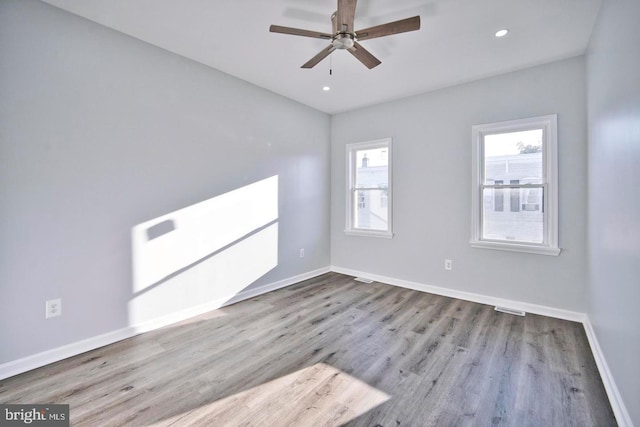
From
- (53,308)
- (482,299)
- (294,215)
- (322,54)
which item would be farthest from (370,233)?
(53,308)

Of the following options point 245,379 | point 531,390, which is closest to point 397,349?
point 531,390

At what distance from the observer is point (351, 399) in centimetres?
182

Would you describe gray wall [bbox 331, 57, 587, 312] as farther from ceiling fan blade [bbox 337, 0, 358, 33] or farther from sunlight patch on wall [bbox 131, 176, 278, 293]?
ceiling fan blade [bbox 337, 0, 358, 33]

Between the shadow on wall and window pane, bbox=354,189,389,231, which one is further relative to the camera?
window pane, bbox=354,189,389,231

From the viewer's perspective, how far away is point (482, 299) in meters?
3.53

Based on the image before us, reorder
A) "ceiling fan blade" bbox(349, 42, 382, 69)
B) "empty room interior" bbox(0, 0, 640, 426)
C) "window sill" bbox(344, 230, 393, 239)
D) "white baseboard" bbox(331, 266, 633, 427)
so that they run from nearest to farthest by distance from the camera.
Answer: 1. "white baseboard" bbox(331, 266, 633, 427)
2. "empty room interior" bbox(0, 0, 640, 426)
3. "ceiling fan blade" bbox(349, 42, 382, 69)
4. "window sill" bbox(344, 230, 393, 239)

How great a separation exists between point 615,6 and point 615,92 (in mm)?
554

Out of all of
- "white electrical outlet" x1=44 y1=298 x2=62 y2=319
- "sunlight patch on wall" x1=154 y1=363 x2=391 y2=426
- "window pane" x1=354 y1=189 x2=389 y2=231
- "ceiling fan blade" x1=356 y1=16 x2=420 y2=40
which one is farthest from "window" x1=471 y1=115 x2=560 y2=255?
"white electrical outlet" x1=44 y1=298 x2=62 y2=319

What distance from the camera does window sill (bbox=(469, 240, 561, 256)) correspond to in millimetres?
3087

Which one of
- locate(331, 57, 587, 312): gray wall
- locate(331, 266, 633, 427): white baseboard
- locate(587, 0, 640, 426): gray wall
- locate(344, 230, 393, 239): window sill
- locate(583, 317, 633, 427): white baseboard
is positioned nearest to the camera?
locate(587, 0, 640, 426): gray wall

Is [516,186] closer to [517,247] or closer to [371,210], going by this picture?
[517,247]

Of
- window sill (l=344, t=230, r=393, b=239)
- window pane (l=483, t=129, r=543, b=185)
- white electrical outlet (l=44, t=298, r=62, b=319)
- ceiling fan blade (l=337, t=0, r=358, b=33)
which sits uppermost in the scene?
ceiling fan blade (l=337, t=0, r=358, b=33)

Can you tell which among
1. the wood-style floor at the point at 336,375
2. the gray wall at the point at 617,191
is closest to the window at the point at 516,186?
the gray wall at the point at 617,191

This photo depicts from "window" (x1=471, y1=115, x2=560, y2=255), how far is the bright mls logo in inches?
160
